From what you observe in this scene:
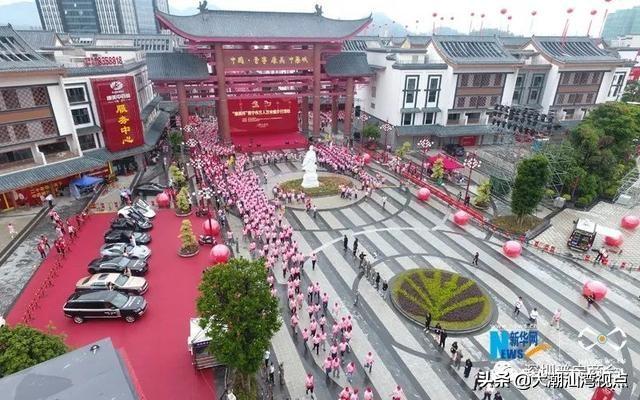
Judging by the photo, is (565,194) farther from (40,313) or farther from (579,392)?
(40,313)

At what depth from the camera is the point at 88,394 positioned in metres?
9.46

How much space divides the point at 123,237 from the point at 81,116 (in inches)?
628

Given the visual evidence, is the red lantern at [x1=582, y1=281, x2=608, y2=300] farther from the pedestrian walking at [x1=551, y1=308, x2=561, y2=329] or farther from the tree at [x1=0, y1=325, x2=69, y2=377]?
the tree at [x1=0, y1=325, x2=69, y2=377]

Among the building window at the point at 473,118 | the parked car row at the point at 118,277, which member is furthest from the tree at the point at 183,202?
the building window at the point at 473,118

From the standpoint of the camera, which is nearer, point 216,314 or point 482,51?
point 216,314

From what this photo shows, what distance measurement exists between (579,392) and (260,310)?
1439cm

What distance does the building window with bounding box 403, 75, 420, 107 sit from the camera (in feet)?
156

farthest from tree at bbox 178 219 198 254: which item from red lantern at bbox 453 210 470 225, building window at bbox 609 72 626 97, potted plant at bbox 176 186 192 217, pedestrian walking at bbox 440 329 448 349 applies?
building window at bbox 609 72 626 97

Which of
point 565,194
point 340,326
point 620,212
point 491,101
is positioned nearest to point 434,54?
point 491,101

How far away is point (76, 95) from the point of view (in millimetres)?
35281

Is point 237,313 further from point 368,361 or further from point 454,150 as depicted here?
point 454,150

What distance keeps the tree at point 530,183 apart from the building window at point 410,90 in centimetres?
2157

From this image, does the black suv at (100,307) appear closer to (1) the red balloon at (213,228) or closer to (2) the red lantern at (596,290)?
(1) the red balloon at (213,228)

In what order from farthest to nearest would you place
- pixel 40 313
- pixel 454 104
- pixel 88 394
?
pixel 454 104
pixel 40 313
pixel 88 394
